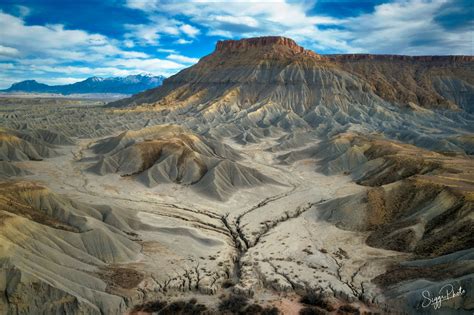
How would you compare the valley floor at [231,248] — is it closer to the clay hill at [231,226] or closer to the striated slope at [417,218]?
the clay hill at [231,226]

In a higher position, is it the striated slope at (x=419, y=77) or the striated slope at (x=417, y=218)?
the striated slope at (x=419, y=77)

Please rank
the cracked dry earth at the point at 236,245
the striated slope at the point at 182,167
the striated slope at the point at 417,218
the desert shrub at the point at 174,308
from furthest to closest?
the striated slope at the point at 182,167 < the cracked dry earth at the point at 236,245 < the striated slope at the point at 417,218 < the desert shrub at the point at 174,308

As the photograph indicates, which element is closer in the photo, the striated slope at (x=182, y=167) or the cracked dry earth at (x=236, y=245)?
the cracked dry earth at (x=236, y=245)

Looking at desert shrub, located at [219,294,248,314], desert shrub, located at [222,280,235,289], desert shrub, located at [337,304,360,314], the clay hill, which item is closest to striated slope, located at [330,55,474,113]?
the clay hill

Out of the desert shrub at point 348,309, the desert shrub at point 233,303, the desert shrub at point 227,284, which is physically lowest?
the desert shrub at point 348,309

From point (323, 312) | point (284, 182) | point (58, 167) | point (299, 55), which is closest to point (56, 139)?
point (58, 167)

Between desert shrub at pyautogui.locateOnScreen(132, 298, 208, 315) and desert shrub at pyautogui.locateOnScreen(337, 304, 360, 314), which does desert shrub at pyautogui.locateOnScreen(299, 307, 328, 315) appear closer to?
desert shrub at pyautogui.locateOnScreen(337, 304, 360, 314)

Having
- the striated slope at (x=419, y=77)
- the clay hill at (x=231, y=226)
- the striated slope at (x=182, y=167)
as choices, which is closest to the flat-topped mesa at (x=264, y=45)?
the striated slope at (x=419, y=77)
